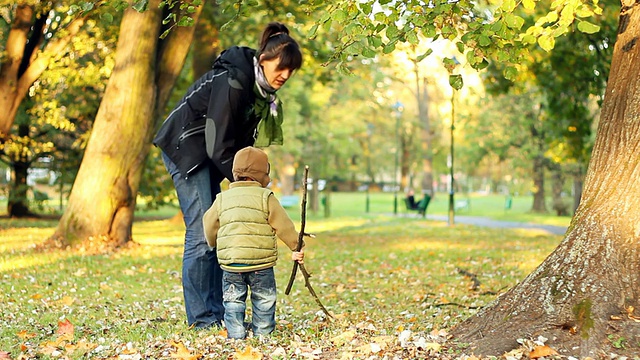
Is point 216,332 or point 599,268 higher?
point 599,268

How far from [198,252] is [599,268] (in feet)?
9.33

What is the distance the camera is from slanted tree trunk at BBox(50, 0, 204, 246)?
12461 millimetres

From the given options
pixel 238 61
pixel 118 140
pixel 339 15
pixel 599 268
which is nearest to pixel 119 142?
pixel 118 140

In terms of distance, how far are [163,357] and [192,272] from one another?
0.91 meters

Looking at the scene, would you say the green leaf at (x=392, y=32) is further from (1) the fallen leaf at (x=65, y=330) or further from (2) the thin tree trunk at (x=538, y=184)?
(2) the thin tree trunk at (x=538, y=184)

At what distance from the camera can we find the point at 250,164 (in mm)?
5133

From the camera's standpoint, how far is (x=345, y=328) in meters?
5.56

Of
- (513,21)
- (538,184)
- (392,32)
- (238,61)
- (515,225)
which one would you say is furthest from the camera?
(538,184)

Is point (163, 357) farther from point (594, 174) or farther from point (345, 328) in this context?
point (594, 174)

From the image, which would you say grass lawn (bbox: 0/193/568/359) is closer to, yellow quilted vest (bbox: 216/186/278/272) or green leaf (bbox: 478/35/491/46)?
yellow quilted vest (bbox: 216/186/278/272)

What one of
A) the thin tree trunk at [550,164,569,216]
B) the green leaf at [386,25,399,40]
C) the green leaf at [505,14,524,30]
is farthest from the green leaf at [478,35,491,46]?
the thin tree trunk at [550,164,569,216]

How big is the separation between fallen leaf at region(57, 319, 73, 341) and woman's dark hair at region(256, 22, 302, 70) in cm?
249

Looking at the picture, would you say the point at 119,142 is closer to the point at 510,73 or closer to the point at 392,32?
the point at 392,32

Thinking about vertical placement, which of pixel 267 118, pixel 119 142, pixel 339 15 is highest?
pixel 339 15
